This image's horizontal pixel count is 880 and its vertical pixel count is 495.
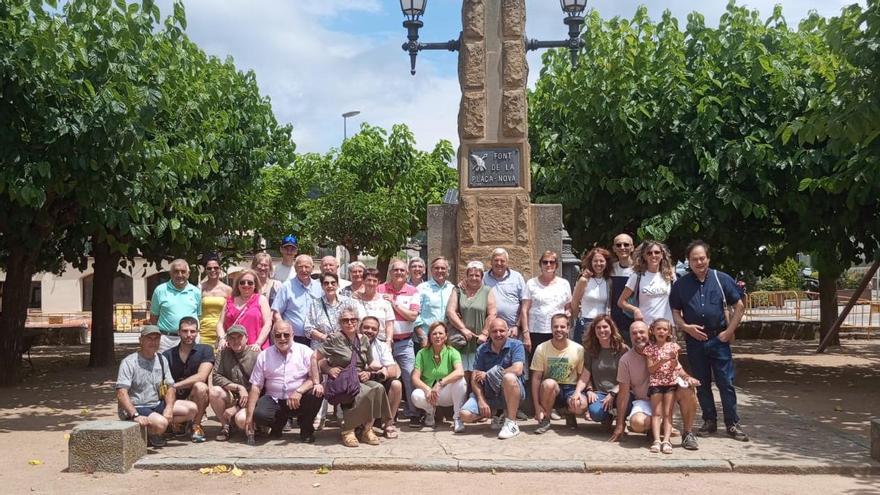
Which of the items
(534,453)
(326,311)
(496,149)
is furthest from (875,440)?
(496,149)

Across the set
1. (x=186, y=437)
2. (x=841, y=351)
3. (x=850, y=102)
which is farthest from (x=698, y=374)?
(x=841, y=351)

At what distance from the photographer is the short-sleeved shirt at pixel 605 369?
8.04 m

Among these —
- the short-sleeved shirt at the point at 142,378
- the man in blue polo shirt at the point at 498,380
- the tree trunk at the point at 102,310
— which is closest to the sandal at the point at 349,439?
the man in blue polo shirt at the point at 498,380

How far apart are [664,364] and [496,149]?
3.89m

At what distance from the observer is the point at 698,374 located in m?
8.00

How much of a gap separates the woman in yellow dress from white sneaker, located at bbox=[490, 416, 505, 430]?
2.71 meters

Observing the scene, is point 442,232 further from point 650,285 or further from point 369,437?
point 369,437

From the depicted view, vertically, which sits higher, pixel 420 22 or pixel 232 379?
pixel 420 22

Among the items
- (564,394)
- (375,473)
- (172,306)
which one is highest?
(172,306)

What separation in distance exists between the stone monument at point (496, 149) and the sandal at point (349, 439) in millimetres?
3188

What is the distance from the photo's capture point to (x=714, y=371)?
7.94 metres

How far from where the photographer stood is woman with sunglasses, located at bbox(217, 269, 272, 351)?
26.9ft

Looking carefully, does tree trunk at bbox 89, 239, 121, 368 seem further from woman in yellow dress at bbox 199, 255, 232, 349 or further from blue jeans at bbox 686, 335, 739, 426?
blue jeans at bbox 686, 335, 739, 426

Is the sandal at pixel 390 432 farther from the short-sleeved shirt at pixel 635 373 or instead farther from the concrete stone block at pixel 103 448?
the concrete stone block at pixel 103 448
